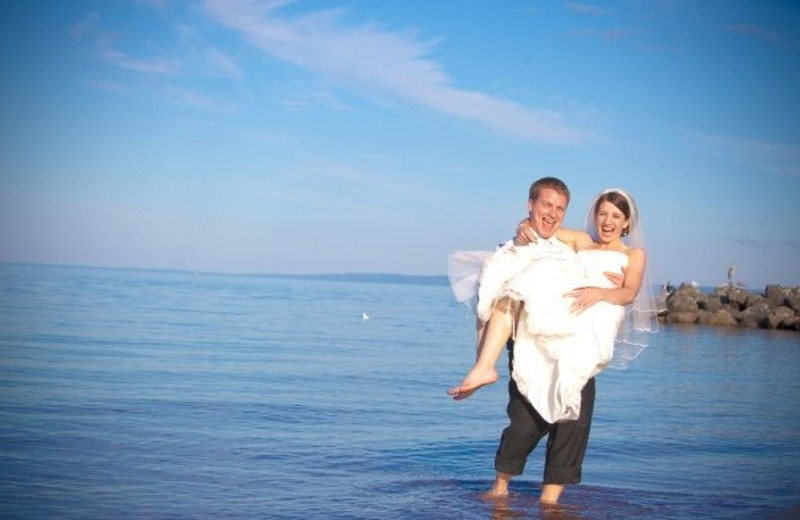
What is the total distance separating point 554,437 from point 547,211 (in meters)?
1.64

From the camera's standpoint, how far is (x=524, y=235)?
6.27 metres

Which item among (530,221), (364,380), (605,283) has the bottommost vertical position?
(364,380)

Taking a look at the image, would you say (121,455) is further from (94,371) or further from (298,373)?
(298,373)

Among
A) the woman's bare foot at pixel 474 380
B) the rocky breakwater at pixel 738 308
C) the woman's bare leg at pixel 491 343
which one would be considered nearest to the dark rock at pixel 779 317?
the rocky breakwater at pixel 738 308

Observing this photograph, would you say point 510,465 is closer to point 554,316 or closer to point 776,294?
point 554,316

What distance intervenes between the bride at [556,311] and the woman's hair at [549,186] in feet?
0.86

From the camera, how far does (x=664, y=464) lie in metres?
8.68

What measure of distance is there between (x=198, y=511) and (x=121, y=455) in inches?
76.2

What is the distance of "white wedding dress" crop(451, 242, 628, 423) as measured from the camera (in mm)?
6090

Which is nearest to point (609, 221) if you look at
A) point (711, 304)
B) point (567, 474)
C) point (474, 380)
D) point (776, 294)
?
point (474, 380)

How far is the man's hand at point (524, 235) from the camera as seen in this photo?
20.5ft

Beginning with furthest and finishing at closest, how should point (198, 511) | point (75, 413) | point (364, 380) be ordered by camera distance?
point (364, 380)
point (75, 413)
point (198, 511)

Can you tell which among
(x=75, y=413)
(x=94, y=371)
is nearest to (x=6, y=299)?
(x=94, y=371)

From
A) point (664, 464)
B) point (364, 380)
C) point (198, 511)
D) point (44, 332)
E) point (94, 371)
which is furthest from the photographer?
point (44, 332)
